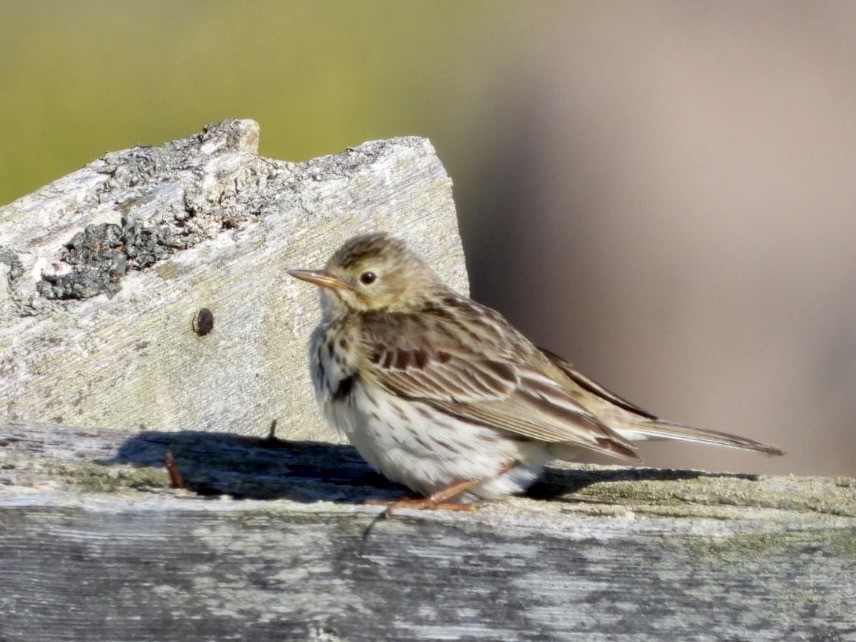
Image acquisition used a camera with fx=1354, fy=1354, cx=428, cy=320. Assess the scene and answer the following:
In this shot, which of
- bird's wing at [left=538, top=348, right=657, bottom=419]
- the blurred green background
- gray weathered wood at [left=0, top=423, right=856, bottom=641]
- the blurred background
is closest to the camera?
gray weathered wood at [left=0, top=423, right=856, bottom=641]

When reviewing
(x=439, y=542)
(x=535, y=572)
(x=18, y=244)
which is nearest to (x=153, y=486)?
(x=439, y=542)

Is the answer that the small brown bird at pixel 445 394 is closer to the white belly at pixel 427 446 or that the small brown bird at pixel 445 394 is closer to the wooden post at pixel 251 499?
the white belly at pixel 427 446

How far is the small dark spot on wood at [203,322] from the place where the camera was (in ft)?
13.9

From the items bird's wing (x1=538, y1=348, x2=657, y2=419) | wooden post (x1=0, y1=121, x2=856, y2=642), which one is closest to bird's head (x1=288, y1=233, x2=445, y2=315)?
wooden post (x1=0, y1=121, x2=856, y2=642)

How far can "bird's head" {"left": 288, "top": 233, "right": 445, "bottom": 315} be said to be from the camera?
4.71 meters

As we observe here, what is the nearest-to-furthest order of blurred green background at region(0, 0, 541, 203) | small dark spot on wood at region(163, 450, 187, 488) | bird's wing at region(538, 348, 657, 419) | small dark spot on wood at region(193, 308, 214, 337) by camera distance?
small dark spot on wood at region(163, 450, 187, 488) → small dark spot on wood at region(193, 308, 214, 337) → bird's wing at region(538, 348, 657, 419) → blurred green background at region(0, 0, 541, 203)

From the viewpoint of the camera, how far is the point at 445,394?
4402 millimetres

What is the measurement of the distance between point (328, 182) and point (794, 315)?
3067 mm

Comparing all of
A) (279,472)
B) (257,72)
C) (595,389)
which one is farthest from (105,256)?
(257,72)

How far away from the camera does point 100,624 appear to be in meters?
2.99

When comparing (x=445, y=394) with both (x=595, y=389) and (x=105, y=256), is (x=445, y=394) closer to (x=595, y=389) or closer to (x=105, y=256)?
(x=595, y=389)

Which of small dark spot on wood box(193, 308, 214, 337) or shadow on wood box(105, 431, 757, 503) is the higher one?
small dark spot on wood box(193, 308, 214, 337)

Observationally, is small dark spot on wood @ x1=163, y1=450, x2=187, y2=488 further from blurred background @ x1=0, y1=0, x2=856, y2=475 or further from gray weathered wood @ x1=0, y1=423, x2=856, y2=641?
blurred background @ x1=0, y1=0, x2=856, y2=475

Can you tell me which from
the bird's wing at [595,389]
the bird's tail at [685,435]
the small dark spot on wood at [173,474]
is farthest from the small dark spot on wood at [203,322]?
the bird's tail at [685,435]
